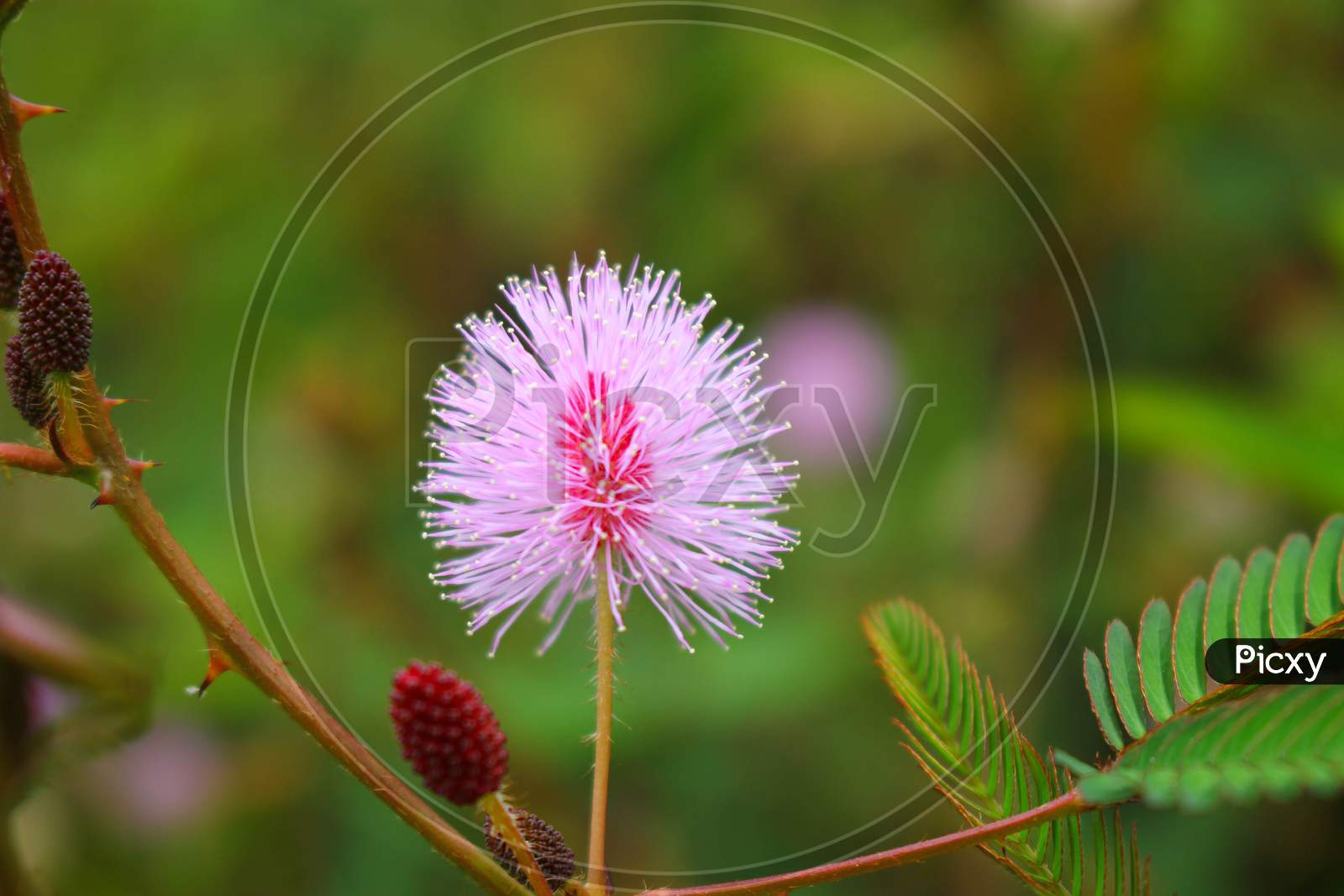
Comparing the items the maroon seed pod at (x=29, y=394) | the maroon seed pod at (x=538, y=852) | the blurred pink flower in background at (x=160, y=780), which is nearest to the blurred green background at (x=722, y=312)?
the blurred pink flower in background at (x=160, y=780)

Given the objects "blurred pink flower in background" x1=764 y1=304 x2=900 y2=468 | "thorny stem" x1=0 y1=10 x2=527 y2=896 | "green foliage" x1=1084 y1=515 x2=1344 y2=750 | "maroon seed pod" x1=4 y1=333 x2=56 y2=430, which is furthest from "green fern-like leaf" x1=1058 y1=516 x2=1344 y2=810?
"blurred pink flower in background" x1=764 y1=304 x2=900 y2=468

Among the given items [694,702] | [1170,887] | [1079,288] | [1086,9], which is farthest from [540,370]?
[1086,9]

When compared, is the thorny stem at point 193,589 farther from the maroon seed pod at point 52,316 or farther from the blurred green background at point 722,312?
the blurred green background at point 722,312

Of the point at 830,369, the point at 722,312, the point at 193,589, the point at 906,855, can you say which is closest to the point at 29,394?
the point at 193,589

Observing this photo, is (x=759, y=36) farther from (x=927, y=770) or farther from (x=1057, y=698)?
(x=927, y=770)

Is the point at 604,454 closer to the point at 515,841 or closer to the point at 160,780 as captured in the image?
the point at 515,841
